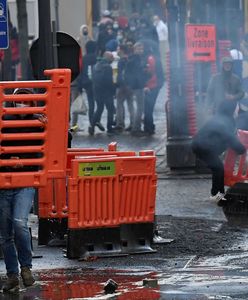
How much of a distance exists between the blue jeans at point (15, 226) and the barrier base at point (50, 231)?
7.57 ft

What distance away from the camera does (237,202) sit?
1515 cm

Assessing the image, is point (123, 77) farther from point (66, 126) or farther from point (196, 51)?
point (66, 126)

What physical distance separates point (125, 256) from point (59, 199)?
1104 mm

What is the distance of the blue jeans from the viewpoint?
1049cm

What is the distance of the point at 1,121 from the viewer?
10609 millimetres

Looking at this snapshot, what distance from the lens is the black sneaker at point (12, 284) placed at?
34.4 feet

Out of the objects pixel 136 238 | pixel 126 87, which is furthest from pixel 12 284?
pixel 126 87

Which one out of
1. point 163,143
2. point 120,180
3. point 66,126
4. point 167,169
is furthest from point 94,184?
point 163,143

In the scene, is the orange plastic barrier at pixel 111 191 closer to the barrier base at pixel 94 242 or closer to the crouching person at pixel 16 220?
the barrier base at pixel 94 242

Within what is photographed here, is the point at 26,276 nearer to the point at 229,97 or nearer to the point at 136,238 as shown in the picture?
the point at 136,238

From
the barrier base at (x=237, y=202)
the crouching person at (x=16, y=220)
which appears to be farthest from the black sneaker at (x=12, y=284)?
the barrier base at (x=237, y=202)

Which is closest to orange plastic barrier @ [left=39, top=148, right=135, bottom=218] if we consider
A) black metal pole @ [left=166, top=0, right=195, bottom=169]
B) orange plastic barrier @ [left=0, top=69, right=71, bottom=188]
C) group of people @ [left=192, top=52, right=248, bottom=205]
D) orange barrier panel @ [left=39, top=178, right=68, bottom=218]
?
orange barrier panel @ [left=39, top=178, right=68, bottom=218]

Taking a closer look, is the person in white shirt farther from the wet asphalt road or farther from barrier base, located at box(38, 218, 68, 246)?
barrier base, located at box(38, 218, 68, 246)

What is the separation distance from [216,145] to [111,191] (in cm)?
428
